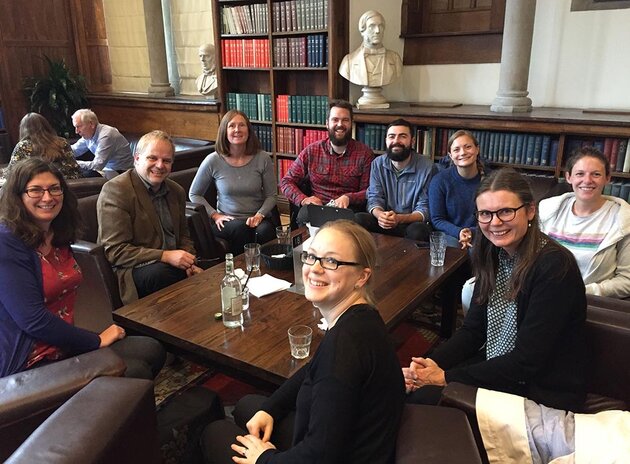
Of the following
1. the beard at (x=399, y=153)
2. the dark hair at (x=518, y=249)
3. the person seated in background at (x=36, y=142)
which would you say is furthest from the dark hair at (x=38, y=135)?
the dark hair at (x=518, y=249)

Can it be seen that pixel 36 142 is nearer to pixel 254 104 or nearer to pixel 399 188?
pixel 254 104

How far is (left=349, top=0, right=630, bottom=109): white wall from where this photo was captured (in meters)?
3.56

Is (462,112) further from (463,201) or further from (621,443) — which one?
(621,443)

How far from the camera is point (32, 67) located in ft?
20.0

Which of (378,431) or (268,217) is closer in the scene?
(378,431)

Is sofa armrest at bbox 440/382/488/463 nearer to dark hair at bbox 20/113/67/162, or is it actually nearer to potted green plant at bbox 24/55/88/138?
dark hair at bbox 20/113/67/162

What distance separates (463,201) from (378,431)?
2051 millimetres

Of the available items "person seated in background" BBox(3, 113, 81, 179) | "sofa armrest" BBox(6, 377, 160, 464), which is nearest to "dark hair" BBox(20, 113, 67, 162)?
"person seated in background" BBox(3, 113, 81, 179)

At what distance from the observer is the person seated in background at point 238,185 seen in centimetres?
315

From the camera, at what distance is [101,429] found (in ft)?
3.65

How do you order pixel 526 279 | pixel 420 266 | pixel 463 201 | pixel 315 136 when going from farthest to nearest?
pixel 315 136 → pixel 463 201 → pixel 420 266 → pixel 526 279

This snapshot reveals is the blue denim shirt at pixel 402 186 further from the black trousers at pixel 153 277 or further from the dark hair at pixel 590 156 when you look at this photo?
the black trousers at pixel 153 277

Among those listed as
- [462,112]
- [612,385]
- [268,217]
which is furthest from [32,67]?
[612,385]

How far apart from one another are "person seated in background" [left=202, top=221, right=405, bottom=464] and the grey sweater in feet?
6.79
